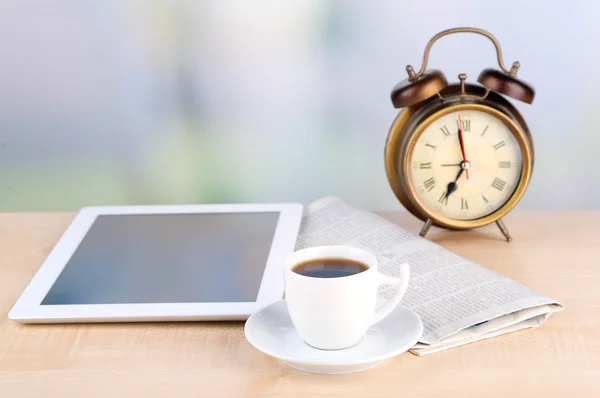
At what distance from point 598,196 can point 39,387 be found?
3.91 ft

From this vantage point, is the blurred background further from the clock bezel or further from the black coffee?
the black coffee

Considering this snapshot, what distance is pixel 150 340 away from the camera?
991 mm

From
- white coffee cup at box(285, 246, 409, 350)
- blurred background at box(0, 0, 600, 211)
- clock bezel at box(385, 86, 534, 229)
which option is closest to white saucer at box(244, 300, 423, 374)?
white coffee cup at box(285, 246, 409, 350)

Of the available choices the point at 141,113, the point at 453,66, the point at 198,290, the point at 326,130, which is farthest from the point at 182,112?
the point at 198,290

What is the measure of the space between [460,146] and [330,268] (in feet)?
1.32

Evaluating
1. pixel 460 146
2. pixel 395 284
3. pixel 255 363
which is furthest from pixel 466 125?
pixel 255 363

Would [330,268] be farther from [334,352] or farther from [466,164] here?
[466,164]

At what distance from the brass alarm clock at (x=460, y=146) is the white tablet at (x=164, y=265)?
7.9 inches

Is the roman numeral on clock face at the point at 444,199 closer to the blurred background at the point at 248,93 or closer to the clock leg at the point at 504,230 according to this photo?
the clock leg at the point at 504,230

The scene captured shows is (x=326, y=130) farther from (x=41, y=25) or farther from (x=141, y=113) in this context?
(x=41, y=25)

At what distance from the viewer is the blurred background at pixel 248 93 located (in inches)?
62.6

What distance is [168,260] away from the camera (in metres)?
1.19

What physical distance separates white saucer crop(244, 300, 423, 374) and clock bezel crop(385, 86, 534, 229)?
0.32 m

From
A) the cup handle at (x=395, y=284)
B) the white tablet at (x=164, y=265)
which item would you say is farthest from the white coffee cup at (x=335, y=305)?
the white tablet at (x=164, y=265)
